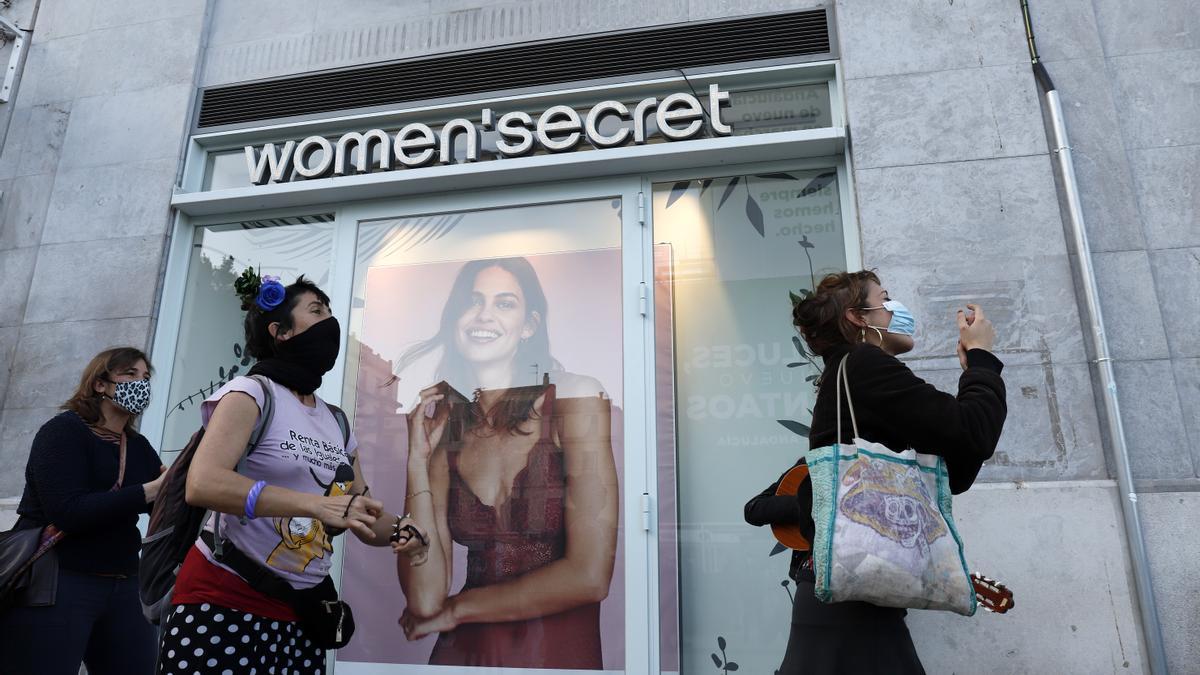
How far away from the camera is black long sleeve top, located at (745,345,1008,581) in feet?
6.55

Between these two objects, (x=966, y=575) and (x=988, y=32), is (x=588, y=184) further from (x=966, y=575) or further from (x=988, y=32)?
(x=966, y=575)

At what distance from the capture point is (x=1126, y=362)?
155 inches

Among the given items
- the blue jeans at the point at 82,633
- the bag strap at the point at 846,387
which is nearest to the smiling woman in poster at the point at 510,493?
the blue jeans at the point at 82,633

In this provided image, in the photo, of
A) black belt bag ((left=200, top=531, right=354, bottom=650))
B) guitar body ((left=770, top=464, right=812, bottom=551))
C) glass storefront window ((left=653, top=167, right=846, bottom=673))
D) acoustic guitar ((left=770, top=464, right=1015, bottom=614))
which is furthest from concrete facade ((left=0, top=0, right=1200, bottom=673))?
black belt bag ((left=200, top=531, right=354, bottom=650))

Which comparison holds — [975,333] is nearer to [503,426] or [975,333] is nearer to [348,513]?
[348,513]

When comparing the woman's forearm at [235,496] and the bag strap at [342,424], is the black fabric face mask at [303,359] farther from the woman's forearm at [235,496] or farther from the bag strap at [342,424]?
the woman's forearm at [235,496]

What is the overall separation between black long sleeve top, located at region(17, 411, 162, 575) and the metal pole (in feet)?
13.6

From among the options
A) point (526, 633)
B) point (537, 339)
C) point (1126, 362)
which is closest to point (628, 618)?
point (526, 633)

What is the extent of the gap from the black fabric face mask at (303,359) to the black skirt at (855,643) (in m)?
1.67

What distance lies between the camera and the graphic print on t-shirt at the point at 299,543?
2363 millimetres

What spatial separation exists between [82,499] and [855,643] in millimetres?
2780

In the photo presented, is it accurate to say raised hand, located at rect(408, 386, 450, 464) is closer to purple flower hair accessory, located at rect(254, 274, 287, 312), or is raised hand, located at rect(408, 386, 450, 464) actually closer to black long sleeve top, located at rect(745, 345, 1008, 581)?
purple flower hair accessory, located at rect(254, 274, 287, 312)

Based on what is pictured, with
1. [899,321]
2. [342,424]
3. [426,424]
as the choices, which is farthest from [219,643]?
[426,424]

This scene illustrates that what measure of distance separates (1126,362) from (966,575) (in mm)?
2662
